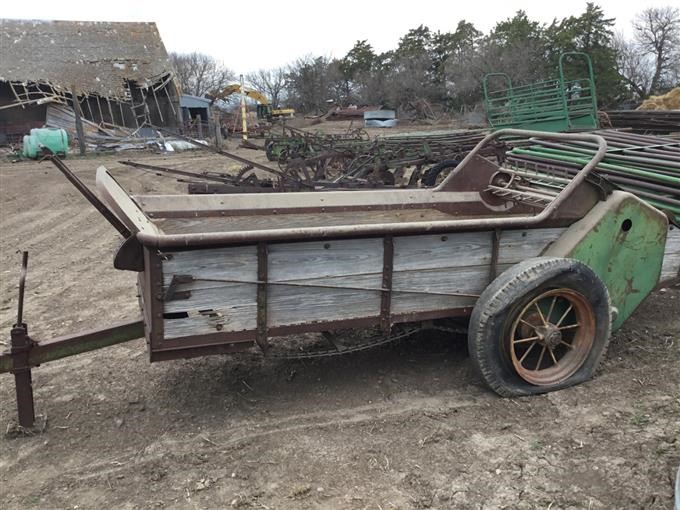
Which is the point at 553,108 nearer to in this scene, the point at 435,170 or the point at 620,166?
the point at 435,170

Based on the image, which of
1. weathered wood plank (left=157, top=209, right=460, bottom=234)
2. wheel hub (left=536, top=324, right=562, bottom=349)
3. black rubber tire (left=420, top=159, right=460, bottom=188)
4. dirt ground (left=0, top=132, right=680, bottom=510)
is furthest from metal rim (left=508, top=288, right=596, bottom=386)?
black rubber tire (left=420, top=159, right=460, bottom=188)

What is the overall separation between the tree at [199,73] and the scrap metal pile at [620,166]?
197ft

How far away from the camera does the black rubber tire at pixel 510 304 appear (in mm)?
2973

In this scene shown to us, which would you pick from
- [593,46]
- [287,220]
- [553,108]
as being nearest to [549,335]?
[287,220]

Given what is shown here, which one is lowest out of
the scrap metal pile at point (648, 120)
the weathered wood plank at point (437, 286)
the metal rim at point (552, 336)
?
the metal rim at point (552, 336)

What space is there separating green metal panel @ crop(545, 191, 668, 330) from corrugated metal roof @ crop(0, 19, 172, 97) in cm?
2581

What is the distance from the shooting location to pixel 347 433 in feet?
9.38

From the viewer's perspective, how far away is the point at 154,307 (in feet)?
8.52

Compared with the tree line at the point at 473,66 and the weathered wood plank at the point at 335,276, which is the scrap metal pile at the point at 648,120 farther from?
the tree line at the point at 473,66

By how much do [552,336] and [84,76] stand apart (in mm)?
27360

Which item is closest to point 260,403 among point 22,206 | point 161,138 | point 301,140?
point 22,206

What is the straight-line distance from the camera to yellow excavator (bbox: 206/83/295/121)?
1331 inches

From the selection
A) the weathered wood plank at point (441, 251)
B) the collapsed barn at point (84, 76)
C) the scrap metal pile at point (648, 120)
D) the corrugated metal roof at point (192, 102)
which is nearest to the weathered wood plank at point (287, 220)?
the weathered wood plank at point (441, 251)

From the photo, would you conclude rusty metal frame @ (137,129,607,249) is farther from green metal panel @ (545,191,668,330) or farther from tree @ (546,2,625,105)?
tree @ (546,2,625,105)
